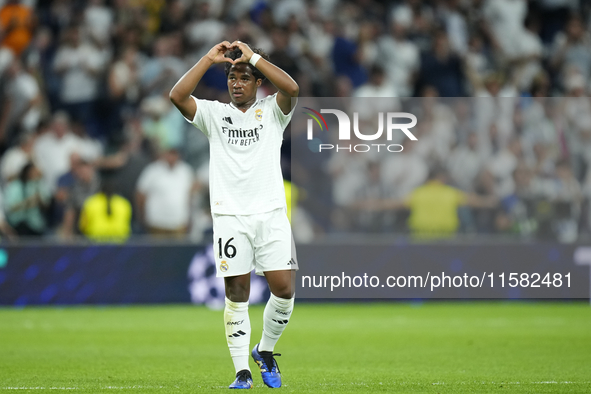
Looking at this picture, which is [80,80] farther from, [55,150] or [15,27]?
[15,27]

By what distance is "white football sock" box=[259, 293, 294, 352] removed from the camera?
6738mm

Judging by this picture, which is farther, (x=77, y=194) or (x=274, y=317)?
(x=77, y=194)

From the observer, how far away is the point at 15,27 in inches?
670

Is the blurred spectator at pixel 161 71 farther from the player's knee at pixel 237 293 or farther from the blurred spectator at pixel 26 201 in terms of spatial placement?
the player's knee at pixel 237 293

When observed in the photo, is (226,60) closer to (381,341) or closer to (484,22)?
(381,341)

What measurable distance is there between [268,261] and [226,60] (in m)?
1.40

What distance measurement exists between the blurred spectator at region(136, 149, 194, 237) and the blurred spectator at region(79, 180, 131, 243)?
493mm

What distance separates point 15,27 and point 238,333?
12.0 m

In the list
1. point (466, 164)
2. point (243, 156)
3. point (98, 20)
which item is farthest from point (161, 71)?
point (243, 156)

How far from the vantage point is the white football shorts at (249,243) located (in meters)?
6.56

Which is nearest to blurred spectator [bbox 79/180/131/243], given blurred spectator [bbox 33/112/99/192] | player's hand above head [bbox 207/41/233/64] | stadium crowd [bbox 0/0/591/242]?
stadium crowd [bbox 0/0/591/242]

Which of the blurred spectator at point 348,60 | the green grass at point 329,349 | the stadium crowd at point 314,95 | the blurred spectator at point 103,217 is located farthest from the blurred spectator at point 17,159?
the blurred spectator at point 348,60

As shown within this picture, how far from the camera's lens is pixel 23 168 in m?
14.4

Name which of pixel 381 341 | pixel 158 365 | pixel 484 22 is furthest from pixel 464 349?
pixel 484 22
